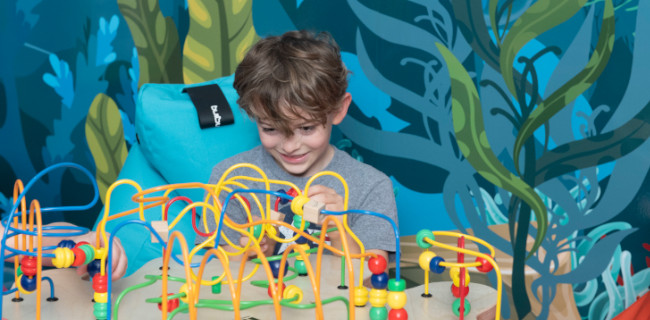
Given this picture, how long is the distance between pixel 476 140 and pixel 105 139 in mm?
1102

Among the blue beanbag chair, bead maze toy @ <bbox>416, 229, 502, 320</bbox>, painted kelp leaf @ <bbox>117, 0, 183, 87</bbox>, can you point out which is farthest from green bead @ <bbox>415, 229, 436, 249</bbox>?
painted kelp leaf @ <bbox>117, 0, 183, 87</bbox>

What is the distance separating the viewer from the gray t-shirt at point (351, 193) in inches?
56.0

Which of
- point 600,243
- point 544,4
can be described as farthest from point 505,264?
point 544,4

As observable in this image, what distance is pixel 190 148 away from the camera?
1.70 m

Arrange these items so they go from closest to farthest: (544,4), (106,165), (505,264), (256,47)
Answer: (256,47) → (544,4) → (505,264) → (106,165)

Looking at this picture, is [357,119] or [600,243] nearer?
[600,243]

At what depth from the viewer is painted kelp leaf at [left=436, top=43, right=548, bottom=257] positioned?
1718 millimetres

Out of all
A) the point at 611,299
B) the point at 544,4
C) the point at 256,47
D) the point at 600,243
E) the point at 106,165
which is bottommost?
the point at 611,299

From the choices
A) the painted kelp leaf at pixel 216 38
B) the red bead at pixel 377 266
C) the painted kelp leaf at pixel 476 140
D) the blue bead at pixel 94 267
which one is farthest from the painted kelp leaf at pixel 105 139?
the red bead at pixel 377 266

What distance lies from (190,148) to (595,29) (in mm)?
967

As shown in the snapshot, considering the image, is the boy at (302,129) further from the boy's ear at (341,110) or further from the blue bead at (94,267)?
the blue bead at (94,267)

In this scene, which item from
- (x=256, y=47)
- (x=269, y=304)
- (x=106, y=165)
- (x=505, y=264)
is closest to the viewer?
(x=269, y=304)

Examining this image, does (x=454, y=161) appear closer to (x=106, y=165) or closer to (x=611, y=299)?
(x=611, y=299)

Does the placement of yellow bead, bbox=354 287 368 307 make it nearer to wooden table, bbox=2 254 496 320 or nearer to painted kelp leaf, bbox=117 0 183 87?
wooden table, bbox=2 254 496 320
